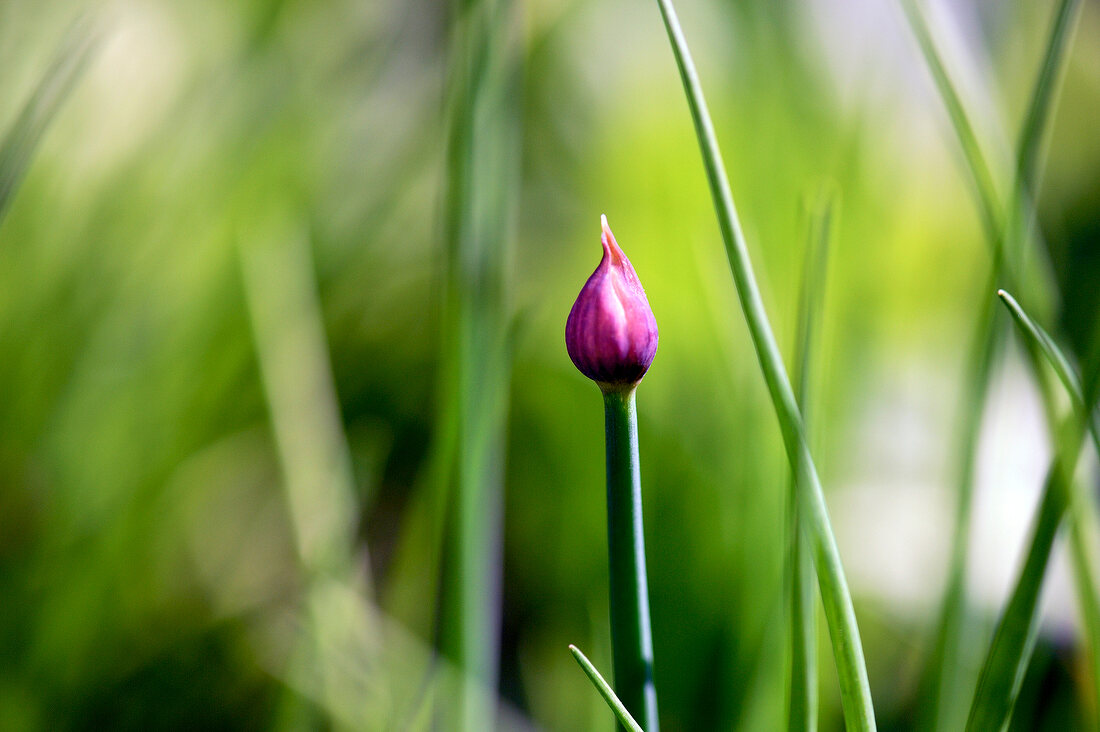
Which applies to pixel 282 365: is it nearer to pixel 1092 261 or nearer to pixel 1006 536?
pixel 1006 536

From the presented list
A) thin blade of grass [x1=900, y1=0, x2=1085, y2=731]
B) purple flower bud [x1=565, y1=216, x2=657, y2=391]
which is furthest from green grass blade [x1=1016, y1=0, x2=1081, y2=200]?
purple flower bud [x1=565, y1=216, x2=657, y2=391]

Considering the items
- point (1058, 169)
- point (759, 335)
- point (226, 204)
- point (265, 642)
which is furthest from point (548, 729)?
point (1058, 169)

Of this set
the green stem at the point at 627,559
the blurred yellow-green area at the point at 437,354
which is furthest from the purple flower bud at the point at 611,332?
the blurred yellow-green area at the point at 437,354

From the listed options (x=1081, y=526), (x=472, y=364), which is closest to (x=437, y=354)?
(x=472, y=364)

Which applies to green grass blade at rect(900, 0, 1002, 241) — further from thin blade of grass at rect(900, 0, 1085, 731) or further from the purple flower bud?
the purple flower bud

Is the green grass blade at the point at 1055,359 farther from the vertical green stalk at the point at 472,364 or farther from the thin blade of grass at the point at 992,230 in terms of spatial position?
the vertical green stalk at the point at 472,364

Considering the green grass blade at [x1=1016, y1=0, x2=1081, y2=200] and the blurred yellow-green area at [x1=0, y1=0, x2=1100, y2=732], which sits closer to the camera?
the green grass blade at [x1=1016, y1=0, x2=1081, y2=200]

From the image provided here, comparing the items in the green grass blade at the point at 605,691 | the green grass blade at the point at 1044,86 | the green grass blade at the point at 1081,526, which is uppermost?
the green grass blade at the point at 1044,86
